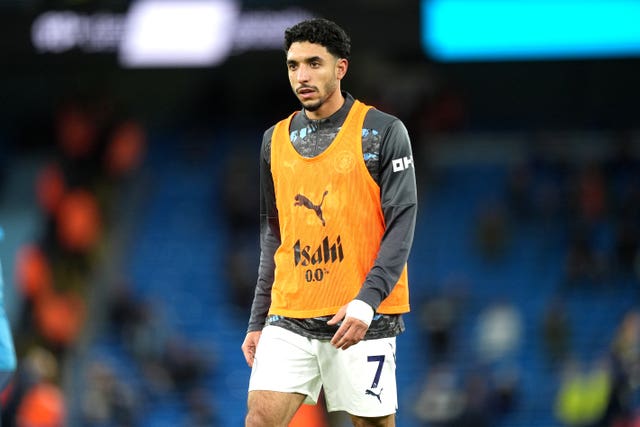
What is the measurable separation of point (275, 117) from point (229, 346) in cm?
417

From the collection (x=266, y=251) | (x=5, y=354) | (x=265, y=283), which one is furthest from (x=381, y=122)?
(x=5, y=354)

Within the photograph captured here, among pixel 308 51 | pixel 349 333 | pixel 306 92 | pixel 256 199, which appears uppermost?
pixel 308 51

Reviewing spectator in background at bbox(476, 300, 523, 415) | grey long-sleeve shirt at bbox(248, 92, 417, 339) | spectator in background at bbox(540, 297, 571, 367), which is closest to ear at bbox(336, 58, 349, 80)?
grey long-sleeve shirt at bbox(248, 92, 417, 339)

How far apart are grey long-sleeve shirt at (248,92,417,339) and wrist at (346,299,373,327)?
27 millimetres

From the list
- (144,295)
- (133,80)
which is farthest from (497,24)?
(133,80)

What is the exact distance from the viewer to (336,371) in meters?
5.11

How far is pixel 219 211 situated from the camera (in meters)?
19.0

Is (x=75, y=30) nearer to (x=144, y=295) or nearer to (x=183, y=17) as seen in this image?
(x=183, y=17)

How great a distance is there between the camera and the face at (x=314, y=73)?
5.10m

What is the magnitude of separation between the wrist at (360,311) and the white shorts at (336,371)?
12.5 inches

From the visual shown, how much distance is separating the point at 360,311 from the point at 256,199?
519 inches

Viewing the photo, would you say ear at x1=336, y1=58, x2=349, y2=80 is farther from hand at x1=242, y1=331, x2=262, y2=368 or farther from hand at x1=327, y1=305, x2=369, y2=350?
hand at x1=242, y1=331, x2=262, y2=368

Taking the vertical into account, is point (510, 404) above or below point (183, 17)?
below

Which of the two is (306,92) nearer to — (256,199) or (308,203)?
(308,203)
